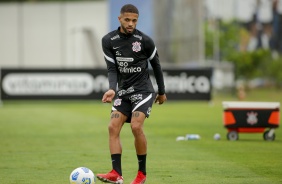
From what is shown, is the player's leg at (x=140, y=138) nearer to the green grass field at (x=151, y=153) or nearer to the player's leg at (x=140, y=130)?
the player's leg at (x=140, y=130)

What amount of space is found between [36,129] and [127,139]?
395 centimetres

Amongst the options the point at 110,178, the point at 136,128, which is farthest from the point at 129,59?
the point at 110,178

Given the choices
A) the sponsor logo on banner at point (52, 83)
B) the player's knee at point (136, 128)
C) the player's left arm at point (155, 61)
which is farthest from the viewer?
the sponsor logo on banner at point (52, 83)

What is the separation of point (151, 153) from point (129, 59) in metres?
4.49

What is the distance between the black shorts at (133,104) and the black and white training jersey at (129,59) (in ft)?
0.21

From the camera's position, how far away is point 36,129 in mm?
21500

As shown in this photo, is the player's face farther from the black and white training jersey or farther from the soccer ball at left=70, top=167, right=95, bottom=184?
the soccer ball at left=70, top=167, right=95, bottom=184

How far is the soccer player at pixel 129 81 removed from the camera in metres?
10.6

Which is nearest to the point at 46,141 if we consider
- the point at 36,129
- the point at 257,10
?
the point at 36,129

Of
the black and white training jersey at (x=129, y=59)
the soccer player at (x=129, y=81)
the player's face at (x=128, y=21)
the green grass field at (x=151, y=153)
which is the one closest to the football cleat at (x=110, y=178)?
the soccer player at (x=129, y=81)

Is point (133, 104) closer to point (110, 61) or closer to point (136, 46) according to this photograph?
point (110, 61)

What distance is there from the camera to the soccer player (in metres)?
10.6

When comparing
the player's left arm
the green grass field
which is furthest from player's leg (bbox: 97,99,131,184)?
the green grass field

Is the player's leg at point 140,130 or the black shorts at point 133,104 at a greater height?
the black shorts at point 133,104
